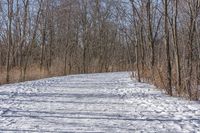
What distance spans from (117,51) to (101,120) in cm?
4188

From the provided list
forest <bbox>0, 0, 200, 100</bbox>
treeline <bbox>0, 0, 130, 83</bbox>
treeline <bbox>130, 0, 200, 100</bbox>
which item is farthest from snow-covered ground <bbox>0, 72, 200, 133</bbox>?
treeline <bbox>0, 0, 130, 83</bbox>

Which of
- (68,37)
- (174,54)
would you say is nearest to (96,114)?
(174,54)

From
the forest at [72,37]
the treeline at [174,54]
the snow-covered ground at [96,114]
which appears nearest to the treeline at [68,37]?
the forest at [72,37]

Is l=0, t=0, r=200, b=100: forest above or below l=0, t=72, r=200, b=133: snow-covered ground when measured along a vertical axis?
above

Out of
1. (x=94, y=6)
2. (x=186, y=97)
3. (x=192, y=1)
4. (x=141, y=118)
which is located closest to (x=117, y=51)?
(x=94, y=6)

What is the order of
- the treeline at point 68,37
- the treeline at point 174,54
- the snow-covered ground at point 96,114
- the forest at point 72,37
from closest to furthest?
the snow-covered ground at point 96,114 → the treeline at point 174,54 → the forest at point 72,37 → the treeline at point 68,37

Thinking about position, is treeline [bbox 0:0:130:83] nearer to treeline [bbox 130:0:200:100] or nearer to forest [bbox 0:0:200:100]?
forest [bbox 0:0:200:100]

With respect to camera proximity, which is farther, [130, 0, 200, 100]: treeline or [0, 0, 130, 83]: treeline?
[0, 0, 130, 83]: treeline

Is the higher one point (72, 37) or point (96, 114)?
point (72, 37)

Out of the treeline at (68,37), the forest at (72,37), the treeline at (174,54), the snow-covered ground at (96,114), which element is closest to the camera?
the snow-covered ground at (96,114)

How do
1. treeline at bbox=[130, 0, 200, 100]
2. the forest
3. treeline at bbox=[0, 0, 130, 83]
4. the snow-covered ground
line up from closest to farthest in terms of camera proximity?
the snow-covered ground < treeline at bbox=[130, 0, 200, 100] < the forest < treeline at bbox=[0, 0, 130, 83]

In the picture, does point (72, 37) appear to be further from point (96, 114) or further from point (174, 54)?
point (96, 114)

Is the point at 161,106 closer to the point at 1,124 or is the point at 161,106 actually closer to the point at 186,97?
A: the point at 186,97

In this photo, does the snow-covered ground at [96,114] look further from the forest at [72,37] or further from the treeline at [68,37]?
the treeline at [68,37]
